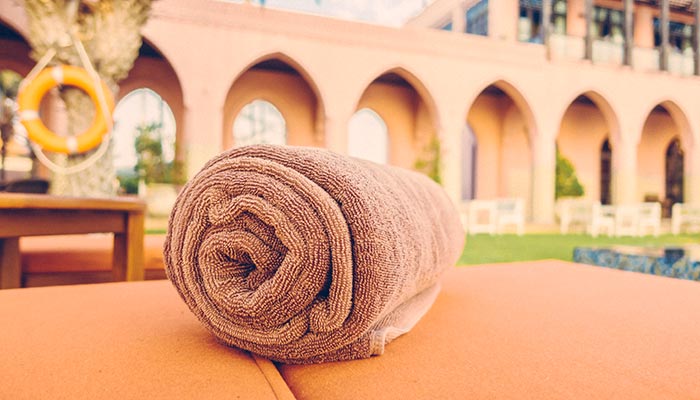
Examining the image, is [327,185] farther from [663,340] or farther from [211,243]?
[663,340]

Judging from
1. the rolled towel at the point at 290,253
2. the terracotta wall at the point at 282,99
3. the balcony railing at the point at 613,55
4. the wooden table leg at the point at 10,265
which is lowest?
the wooden table leg at the point at 10,265

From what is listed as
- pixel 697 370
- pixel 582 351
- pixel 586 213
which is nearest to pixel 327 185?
pixel 582 351

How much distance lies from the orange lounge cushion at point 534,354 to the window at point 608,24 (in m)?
14.8

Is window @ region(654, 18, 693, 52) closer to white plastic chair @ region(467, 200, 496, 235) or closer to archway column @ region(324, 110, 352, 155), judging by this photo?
white plastic chair @ region(467, 200, 496, 235)

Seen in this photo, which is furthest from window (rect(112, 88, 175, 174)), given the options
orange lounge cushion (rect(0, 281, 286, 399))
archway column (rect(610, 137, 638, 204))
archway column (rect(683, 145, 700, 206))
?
archway column (rect(683, 145, 700, 206))

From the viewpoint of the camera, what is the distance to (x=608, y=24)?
1392cm

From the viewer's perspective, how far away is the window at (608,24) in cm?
1381

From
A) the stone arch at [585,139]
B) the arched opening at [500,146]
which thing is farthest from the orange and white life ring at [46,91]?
the stone arch at [585,139]

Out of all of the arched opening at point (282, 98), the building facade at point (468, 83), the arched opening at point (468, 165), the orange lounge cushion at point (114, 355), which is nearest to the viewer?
the orange lounge cushion at point (114, 355)

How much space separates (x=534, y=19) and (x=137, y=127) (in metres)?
10.8

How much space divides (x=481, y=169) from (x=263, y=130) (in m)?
6.18

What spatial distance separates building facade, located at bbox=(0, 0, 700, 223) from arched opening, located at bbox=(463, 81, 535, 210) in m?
0.03

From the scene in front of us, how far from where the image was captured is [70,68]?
4.29 meters

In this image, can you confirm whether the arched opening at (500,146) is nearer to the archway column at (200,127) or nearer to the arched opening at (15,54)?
the archway column at (200,127)
